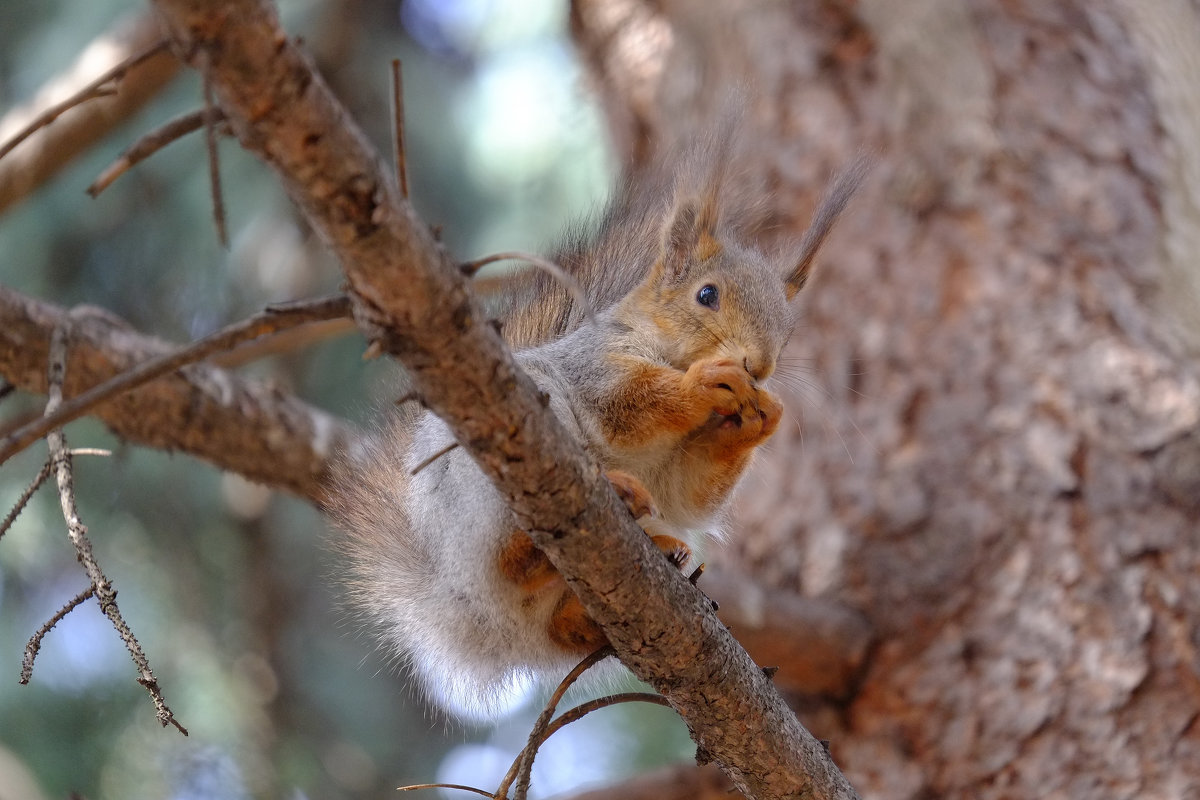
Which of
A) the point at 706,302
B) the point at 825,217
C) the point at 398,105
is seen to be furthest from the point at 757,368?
the point at 398,105

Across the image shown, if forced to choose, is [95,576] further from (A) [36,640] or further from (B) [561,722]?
(B) [561,722]

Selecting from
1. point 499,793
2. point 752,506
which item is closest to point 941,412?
point 752,506

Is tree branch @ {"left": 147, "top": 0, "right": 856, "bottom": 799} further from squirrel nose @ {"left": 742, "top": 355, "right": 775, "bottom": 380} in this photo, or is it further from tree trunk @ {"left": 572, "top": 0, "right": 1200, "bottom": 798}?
tree trunk @ {"left": 572, "top": 0, "right": 1200, "bottom": 798}

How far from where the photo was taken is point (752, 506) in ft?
7.27

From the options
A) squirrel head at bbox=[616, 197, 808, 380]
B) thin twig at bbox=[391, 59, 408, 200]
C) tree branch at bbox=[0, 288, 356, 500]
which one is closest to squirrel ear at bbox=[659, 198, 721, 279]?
squirrel head at bbox=[616, 197, 808, 380]

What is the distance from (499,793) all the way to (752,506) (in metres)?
1.26

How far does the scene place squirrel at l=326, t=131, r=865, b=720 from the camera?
1.21 meters

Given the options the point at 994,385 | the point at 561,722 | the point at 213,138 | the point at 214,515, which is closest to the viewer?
the point at 213,138

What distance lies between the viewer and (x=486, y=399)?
2.63ft

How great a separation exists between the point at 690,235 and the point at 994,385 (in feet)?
2.59

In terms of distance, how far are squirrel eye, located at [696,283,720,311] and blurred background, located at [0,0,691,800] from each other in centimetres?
121

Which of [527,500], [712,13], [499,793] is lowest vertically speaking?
[499,793]

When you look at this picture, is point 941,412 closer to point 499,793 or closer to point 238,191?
point 499,793

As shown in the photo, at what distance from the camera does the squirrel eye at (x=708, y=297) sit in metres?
1.41
